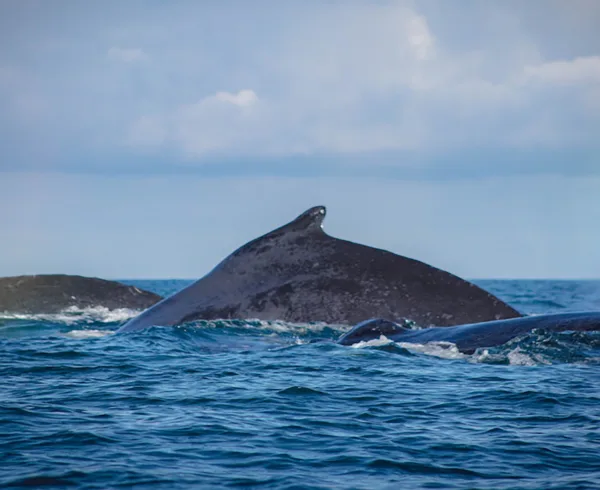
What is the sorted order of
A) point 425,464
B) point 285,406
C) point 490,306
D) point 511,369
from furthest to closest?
point 490,306, point 511,369, point 285,406, point 425,464

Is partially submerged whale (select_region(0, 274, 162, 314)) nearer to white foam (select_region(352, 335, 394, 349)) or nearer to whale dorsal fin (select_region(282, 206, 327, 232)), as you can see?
whale dorsal fin (select_region(282, 206, 327, 232))

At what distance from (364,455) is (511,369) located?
4387 mm

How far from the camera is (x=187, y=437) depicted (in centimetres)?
820

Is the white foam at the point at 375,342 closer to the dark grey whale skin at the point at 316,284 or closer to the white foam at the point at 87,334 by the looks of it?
the dark grey whale skin at the point at 316,284

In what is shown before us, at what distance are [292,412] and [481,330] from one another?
3.90 metres

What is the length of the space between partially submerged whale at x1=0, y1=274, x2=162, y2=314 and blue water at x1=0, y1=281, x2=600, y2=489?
568 centimetres

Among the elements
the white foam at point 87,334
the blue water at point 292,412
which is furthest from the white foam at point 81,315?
the blue water at point 292,412

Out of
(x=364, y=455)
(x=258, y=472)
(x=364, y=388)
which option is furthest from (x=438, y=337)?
(x=258, y=472)

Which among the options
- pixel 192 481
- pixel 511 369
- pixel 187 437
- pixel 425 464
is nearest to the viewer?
pixel 192 481

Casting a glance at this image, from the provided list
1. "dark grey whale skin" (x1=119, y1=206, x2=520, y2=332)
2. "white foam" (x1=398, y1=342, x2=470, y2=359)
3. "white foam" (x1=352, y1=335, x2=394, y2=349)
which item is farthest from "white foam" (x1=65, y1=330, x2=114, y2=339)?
"white foam" (x1=398, y1=342, x2=470, y2=359)

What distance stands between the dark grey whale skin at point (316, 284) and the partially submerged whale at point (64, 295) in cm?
653

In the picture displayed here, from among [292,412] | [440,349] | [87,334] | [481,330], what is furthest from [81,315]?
[292,412]

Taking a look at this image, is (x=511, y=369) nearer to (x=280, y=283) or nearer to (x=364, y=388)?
(x=364, y=388)

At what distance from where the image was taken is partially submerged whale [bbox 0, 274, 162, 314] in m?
20.5
